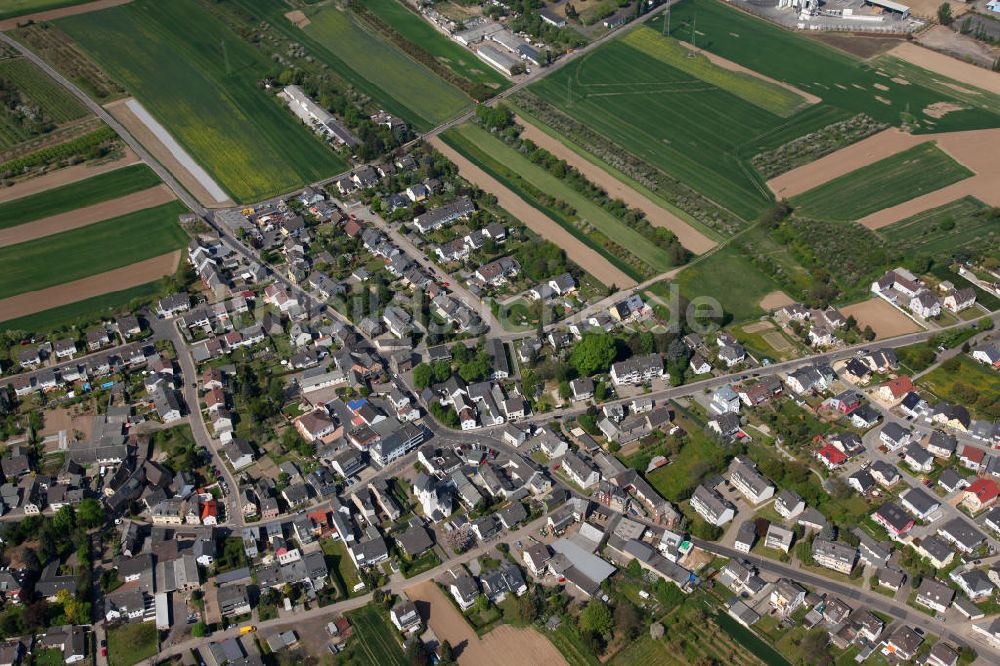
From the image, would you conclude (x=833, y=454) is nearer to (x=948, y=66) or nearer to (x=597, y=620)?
(x=597, y=620)

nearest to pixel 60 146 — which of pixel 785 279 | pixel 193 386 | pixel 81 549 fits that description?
pixel 193 386

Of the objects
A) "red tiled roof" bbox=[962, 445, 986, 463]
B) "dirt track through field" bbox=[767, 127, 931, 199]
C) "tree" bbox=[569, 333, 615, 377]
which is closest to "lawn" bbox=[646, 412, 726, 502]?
"tree" bbox=[569, 333, 615, 377]

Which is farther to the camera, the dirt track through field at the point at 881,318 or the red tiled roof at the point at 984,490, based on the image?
the dirt track through field at the point at 881,318

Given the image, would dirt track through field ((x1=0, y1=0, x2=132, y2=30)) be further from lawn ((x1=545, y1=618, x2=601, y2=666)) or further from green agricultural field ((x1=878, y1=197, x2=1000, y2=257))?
lawn ((x1=545, y1=618, x2=601, y2=666))

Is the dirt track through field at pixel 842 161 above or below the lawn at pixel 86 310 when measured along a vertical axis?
above

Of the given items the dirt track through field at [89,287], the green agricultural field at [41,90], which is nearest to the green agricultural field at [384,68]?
the green agricultural field at [41,90]

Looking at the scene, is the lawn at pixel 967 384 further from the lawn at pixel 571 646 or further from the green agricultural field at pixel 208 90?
the green agricultural field at pixel 208 90
